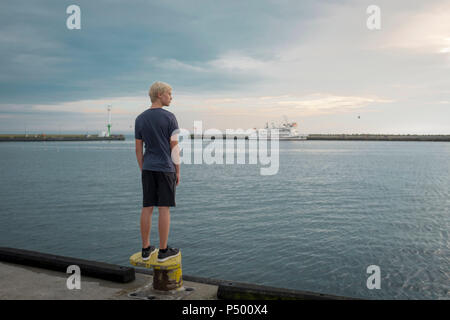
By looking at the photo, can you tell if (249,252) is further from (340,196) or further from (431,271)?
(340,196)

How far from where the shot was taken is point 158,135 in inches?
187

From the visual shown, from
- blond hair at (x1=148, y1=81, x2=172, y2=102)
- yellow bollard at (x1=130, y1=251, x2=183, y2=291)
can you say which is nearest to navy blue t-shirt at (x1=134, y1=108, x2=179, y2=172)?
blond hair at (x1=148, y1=81, x2=172, y2=102)

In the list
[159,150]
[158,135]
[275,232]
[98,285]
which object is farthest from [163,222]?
[275,232]

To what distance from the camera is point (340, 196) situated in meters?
26.8

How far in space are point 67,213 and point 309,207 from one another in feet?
48.0

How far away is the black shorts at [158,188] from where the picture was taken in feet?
15.7

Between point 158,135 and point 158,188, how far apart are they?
73 centimetres

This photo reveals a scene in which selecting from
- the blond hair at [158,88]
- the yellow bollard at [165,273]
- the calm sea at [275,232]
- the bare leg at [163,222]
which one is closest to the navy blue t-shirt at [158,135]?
the blond hair at [158,88]

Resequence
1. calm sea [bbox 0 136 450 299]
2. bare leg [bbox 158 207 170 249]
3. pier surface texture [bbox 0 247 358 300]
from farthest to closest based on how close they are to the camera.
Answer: calm sea [bbox 0 136 450 299] < bare leg [bbox 158 207 170 249] < pier surface texture [bbox 0 247 358 300]

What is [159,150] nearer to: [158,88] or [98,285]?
[158,88]

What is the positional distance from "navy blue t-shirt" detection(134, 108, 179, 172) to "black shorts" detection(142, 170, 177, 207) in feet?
0.28

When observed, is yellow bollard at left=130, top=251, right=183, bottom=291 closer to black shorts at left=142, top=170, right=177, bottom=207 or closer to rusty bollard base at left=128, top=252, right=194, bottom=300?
rusty bollard base at left=128, top=252, right=194, bottom=300

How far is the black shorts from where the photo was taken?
4.79m
